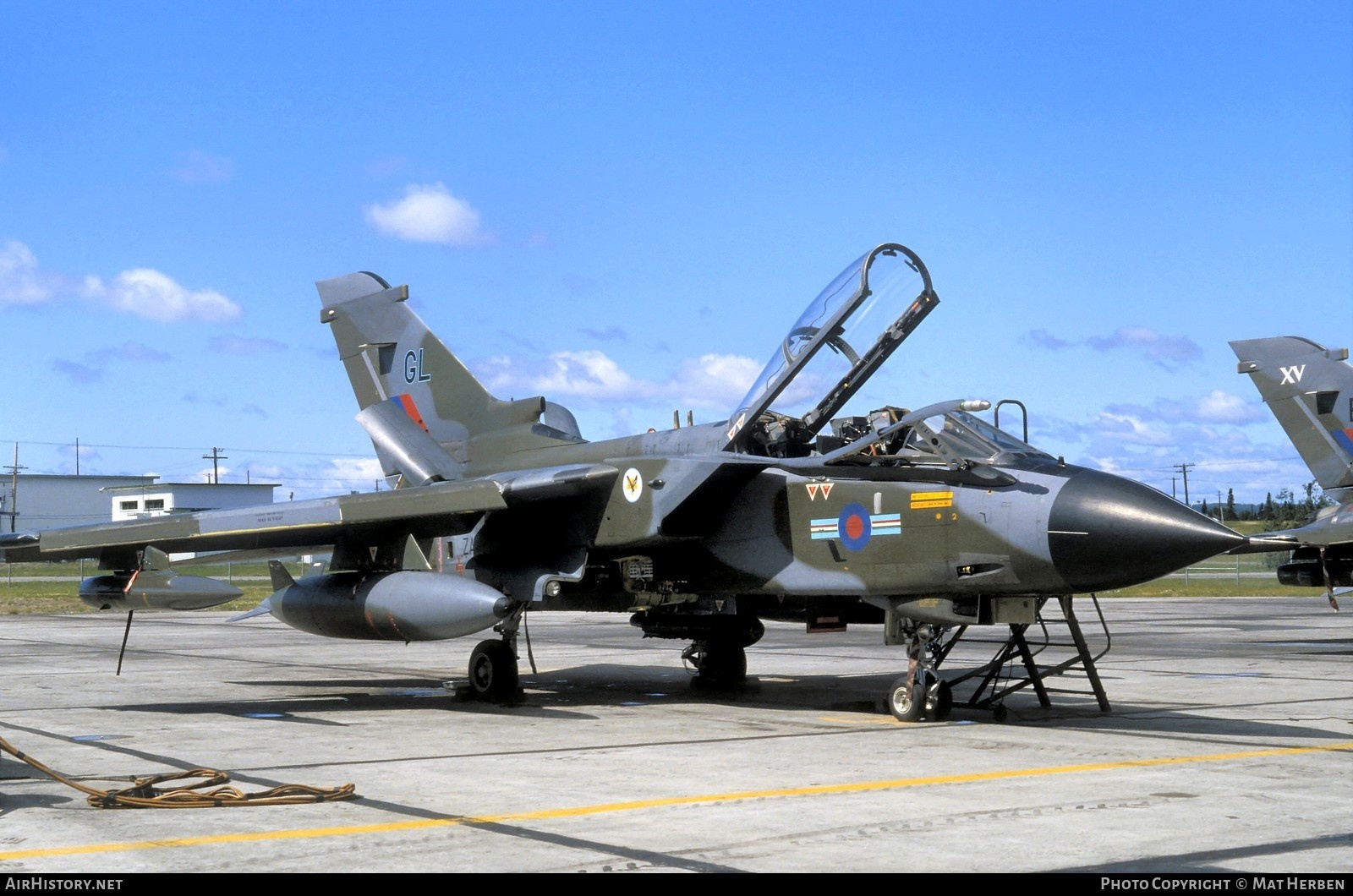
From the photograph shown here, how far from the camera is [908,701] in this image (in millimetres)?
11133

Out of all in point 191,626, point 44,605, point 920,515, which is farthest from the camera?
point 44,605

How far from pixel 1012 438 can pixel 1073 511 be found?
4.24 feet

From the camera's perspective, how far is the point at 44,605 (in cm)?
3656

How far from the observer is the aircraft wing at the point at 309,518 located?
12.4 metres

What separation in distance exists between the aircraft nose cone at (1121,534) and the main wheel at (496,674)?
569 cm

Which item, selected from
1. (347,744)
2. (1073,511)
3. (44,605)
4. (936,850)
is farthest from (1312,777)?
(44,605)

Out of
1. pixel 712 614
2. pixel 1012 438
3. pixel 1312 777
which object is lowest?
pixel 1312 777


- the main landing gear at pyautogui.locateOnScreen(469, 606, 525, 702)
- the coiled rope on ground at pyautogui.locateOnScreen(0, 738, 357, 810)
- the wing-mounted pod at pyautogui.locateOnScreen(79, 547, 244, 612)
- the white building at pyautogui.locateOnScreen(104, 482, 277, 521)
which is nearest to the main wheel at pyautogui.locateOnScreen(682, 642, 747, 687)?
the main landing gear at pyautogui.locateOnScreen(469, 606, 525, 702)

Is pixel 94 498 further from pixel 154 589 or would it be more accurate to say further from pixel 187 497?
pixel 154 589

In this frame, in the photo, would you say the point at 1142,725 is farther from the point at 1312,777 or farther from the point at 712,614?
the point at 712,614

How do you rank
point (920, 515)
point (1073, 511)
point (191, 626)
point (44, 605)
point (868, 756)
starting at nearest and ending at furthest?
point (868, 756) → point (1073, 511) → point (920, 515) → point (191, 626) → point (44, 605)

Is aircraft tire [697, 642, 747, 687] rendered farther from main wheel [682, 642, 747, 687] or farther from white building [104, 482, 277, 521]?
white building [104, 482, 277, 521]

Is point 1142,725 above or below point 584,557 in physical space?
below

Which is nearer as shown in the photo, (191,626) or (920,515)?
(920,515)
